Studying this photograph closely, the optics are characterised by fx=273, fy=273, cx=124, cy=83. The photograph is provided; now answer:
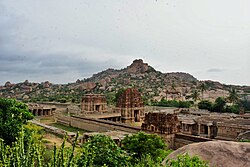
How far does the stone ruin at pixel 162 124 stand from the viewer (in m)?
28.0

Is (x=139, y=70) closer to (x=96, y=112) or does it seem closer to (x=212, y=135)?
(x=96, y=112)

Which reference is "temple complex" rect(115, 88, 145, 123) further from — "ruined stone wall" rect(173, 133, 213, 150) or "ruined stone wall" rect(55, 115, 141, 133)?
"ruined stone wall" rect(173, 133, 213, 150)

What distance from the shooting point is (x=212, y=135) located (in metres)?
34.6

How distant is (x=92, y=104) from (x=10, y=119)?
3281cm

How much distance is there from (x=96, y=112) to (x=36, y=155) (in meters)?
44.3

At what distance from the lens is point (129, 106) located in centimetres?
4791

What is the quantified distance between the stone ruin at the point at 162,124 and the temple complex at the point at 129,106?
1777 centimetres

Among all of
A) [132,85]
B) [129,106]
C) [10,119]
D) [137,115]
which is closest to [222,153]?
[10,119]

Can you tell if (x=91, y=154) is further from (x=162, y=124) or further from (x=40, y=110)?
(x=40, y=110)

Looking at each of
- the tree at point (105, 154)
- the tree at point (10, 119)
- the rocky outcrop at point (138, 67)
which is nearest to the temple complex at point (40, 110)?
the tree at point (10, 119)

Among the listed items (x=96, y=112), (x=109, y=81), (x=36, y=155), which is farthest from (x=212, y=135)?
(x=109, y=81)

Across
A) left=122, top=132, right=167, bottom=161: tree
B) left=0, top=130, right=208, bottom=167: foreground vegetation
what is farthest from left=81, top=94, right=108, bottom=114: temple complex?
left=0, top=130, right=208, bottom=167: foreground vegetation

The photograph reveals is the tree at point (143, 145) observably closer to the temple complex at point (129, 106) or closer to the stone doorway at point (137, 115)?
the temple complex at point (129, 106)

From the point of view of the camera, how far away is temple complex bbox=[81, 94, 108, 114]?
165ft
